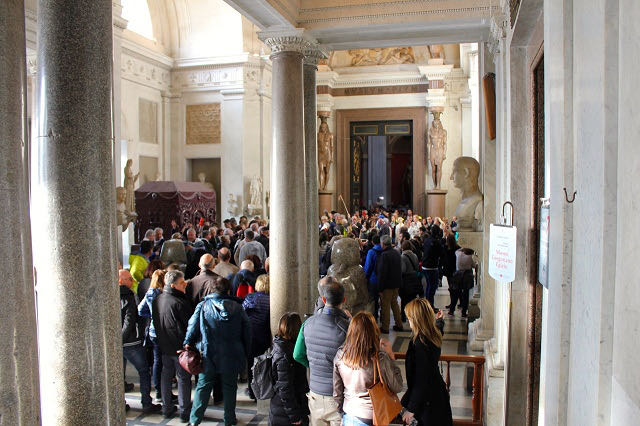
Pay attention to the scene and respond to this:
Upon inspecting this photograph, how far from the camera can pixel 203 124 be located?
1908 cm

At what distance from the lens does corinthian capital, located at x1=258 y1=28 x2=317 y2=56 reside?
7164mm

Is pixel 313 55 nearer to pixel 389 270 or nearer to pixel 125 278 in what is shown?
pixel 389 270

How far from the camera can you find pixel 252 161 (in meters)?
18.8

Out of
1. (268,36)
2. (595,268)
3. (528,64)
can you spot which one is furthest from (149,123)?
(595,268)

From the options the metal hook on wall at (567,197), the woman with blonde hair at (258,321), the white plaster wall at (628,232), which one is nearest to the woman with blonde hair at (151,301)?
the woman with blonde hair at (258,321)

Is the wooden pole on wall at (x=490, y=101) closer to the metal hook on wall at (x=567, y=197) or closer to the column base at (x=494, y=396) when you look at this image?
the column base at (x=494, y=396)

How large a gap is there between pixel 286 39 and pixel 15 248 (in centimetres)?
505

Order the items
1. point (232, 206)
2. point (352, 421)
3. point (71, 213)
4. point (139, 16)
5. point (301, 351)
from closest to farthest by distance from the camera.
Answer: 1. point (71, 213)
2. point (352, 421)
3. point (301, 351)
4. point (139, 16)
5. point (232, 206)

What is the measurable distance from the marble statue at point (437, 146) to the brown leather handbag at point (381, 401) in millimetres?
17235

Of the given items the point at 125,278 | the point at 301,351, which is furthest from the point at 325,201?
the point at 301,351

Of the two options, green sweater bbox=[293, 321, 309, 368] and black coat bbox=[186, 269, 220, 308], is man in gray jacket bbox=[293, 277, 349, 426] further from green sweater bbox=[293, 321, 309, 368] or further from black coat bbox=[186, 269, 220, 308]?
black coat bbox=[186, 269, 220, 308]

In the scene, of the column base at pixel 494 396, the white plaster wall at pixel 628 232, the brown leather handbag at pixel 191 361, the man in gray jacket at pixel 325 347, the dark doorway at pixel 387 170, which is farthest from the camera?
the dark doorway at pixel 387 170

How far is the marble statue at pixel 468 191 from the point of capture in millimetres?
7695

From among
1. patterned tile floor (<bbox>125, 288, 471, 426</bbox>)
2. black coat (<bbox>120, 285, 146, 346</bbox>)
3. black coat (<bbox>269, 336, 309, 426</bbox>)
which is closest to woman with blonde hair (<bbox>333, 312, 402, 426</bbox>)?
black coat (<bbox>269, 336, 309, 426</bbox>)
